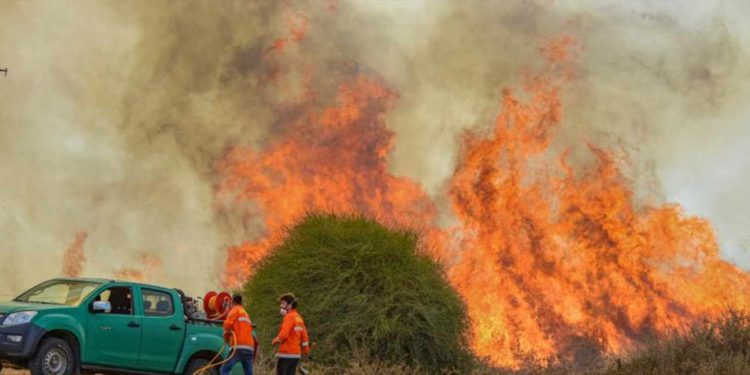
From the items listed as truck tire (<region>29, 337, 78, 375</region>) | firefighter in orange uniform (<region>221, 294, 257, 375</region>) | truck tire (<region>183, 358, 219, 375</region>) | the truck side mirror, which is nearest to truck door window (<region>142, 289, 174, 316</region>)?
truck tire (<region>183, 358, 219, 375</region>)

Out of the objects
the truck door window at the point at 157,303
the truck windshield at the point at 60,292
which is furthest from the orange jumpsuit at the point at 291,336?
the truck windshield at the point at 60,292

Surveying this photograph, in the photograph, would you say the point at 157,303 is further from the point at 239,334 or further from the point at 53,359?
the point at 53,359

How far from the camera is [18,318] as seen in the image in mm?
20344

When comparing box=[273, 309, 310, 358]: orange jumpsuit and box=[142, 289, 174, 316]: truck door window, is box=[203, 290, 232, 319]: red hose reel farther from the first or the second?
box=[273, 309, 310, 358]: orange jumpsuit

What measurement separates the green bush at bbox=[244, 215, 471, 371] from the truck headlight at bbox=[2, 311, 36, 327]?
1224 cm

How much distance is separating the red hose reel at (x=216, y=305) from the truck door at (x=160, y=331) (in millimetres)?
2649

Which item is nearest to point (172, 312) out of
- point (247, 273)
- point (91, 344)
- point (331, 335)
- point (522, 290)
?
point (91, 344)

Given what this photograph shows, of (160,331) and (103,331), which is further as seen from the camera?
(160,331)

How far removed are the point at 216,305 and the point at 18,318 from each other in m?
6.31

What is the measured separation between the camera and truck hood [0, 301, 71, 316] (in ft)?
67.2

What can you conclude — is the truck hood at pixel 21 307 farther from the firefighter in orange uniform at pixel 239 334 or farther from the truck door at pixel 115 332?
the firefighter in orange uniform at pixel 239 334

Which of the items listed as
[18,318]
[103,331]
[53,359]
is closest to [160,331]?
[103,331]

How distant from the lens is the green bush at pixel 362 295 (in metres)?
32.1

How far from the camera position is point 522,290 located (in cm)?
4781
